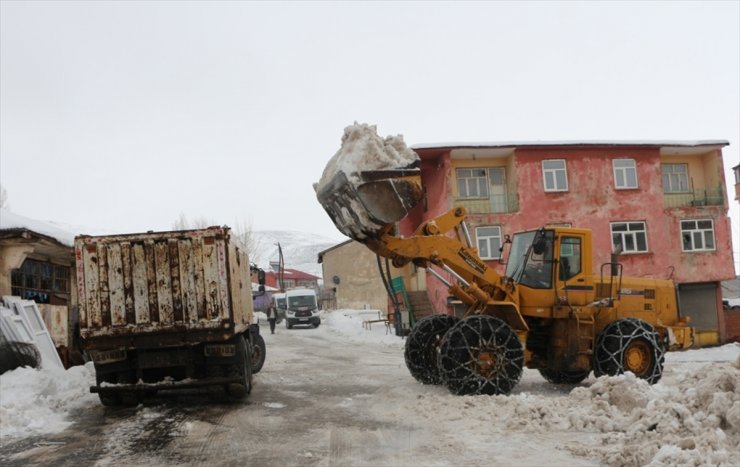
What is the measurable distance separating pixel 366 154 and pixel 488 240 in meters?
18.9

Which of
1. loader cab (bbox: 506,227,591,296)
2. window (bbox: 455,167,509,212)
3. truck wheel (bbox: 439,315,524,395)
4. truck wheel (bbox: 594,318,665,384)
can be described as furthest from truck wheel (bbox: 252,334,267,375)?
window (bbox: 455,167,509,212)

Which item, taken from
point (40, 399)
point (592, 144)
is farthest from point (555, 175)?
point (40, 399)

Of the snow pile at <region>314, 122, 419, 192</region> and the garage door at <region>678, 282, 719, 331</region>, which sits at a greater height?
the snow pile at <region>314, 122, 419, 192</region>

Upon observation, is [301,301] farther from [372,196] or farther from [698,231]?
[372,196]

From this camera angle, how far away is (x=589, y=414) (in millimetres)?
7562

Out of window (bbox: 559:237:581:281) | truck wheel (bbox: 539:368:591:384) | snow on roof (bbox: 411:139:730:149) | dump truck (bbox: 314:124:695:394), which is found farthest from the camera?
snow on roof (bbox: 411:139:730:149)

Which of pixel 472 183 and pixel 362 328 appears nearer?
pixel 472 183

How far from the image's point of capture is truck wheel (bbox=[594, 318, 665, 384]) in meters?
10.1

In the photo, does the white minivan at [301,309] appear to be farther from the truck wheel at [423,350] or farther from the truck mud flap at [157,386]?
the truck mud flap at [157,386]

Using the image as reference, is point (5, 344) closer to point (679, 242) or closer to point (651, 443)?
point (651, 443)

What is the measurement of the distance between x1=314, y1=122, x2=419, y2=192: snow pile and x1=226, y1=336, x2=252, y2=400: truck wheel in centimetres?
277

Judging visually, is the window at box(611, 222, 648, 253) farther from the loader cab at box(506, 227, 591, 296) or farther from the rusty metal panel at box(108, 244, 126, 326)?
the rusty metal panel at box(108, 244, 126, 326)

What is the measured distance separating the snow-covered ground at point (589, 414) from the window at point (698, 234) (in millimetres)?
21048

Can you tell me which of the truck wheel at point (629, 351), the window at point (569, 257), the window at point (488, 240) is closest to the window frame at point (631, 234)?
the window at point (488, 240)
